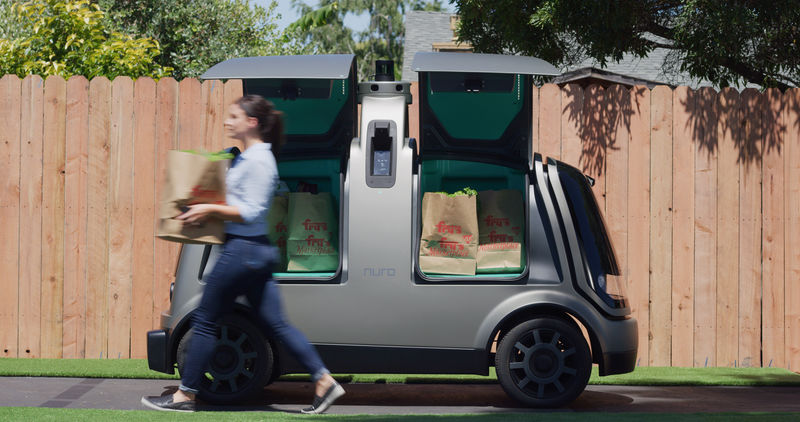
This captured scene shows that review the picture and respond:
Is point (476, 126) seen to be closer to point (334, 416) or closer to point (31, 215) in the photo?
point (334, 416)

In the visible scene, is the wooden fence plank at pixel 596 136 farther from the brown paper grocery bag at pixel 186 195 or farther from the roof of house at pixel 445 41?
the roof of house at pixel 445 41

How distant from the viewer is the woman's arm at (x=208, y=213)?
4973mm

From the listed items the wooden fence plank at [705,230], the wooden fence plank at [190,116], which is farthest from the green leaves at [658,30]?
the wooden fence plank at [190,116]

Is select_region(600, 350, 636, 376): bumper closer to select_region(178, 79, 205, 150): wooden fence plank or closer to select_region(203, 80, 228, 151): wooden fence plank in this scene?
select_region(203, 80, 228, 151): wooden fence plank

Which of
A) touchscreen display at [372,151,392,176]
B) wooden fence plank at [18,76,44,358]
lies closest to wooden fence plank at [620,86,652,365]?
touchscreen display at [372,151,392,176]

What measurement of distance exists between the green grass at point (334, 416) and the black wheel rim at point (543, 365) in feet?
1.21

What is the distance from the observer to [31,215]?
25.9ft

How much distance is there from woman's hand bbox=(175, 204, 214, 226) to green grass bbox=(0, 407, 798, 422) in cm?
101

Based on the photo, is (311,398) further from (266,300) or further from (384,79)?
(384,79)

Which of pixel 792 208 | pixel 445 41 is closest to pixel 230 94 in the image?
pixel 792 208

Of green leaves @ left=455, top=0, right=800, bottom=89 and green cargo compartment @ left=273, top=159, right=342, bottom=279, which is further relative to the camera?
green leaves @ left=455, top=0, right=800, bottom=89

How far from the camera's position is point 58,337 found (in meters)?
7.93

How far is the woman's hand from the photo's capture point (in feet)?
16.3

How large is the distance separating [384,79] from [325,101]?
0.48 m
